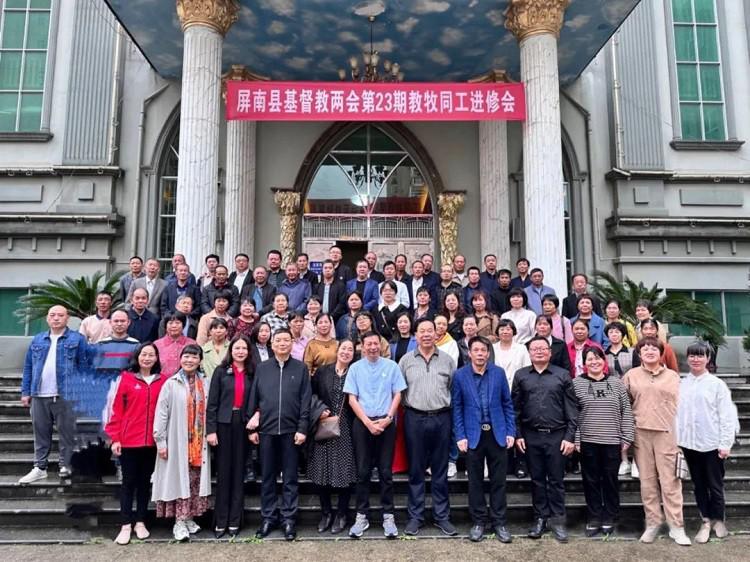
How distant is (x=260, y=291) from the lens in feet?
20.5

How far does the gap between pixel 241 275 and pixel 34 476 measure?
2956 millimetres

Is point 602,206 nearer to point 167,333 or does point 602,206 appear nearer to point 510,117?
point 510,117

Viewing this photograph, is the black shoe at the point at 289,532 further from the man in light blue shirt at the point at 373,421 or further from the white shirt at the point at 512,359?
the white shirt at the point at 512,359

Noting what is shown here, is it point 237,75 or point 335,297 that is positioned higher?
point 237,75

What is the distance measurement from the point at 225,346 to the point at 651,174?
10.1 metres

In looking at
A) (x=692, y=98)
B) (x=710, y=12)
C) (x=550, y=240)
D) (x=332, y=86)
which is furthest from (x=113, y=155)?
(x=710, y=12)

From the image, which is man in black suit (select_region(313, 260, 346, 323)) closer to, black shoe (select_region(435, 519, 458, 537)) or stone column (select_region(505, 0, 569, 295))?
black shoe (select_region(435, 519, 458, 537))

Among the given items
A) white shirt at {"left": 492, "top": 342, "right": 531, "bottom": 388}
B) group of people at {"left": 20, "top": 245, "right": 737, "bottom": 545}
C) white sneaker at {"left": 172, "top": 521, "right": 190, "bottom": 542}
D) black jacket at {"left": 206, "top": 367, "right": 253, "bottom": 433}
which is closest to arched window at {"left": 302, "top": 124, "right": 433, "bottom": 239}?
white shirt at {"left": 492, "top": 342, "right": 531, "bottom": 388}

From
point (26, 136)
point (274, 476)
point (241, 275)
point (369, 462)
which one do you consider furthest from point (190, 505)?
point (26, 136)

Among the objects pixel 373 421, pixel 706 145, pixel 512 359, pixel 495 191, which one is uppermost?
pixel 706 145

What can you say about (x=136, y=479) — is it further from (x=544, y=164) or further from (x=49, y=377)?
(x=544, y=164)

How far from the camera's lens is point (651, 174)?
36.9 feet

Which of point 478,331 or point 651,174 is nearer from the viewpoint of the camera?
point 478,331

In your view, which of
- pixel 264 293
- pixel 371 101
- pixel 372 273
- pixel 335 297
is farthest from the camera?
pixel 371 101
